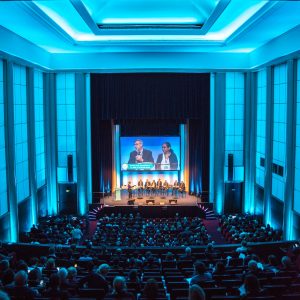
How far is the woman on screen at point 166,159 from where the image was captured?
23781 mm

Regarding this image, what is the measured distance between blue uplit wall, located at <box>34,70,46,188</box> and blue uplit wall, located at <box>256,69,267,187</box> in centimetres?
1069

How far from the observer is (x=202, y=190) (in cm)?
2233

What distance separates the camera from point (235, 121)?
2148cm

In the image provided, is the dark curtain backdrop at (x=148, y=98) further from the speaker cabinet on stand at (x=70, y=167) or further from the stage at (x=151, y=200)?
the stage at (x=151, y=200)

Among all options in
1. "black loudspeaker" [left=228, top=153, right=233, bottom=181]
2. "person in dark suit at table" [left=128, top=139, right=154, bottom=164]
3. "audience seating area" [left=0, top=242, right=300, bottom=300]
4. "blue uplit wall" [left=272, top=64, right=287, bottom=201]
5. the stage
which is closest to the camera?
"audience seating area" [left=0, top=242, right=300, bottom=300]

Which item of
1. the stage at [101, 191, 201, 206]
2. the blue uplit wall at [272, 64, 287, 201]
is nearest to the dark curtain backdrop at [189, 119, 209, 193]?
the stage at [101, 191, 201, 206]

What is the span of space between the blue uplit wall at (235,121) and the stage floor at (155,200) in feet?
7.93

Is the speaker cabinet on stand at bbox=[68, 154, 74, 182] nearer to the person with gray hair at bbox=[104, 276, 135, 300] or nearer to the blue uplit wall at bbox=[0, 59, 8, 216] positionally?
the blue uplit wall at bbox=[0, 59, 8, 216]

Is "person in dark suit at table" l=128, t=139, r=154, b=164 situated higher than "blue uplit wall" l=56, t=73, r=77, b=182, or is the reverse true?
"blue uplit wall" l=56, t=73, r=77, b=182

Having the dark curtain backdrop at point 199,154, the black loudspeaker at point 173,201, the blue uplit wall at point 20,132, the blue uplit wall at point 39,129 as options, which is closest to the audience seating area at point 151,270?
the blue uplit wall at point 20,132

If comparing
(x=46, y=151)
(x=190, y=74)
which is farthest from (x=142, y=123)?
(x=46, y=151)

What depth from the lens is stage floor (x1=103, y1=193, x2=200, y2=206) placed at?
21.6 metres

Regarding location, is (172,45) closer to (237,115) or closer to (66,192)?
(237,115)

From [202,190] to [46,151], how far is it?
8.52 metres
